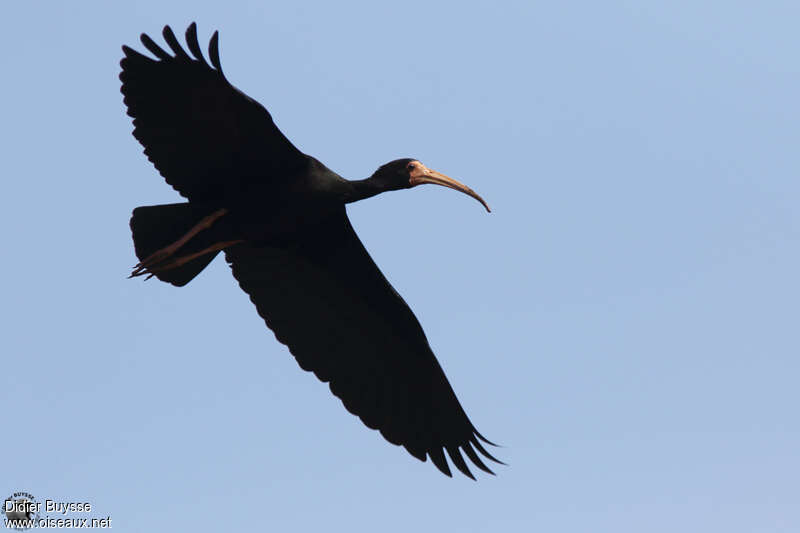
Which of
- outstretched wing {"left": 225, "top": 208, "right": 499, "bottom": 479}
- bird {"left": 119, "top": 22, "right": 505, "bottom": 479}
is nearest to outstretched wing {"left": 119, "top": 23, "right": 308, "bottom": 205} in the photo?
bird {"left": 119, "top": 22, "right": 505, "bottom": 479}

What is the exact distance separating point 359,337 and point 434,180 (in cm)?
193

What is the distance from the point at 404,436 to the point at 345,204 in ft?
8.30

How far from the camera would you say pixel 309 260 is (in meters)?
13.7

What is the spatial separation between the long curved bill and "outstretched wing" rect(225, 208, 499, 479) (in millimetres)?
945

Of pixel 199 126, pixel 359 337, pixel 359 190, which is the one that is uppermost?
pixel 199 126

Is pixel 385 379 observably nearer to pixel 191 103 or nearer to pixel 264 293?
pixel 264 293

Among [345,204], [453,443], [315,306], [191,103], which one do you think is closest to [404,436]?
[453,443]

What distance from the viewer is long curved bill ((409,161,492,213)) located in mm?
12961

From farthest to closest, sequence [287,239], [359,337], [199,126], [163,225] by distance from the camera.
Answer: [359,337] → [287,239] → [163,225] → [199,126]

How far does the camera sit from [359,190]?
41.7 feet

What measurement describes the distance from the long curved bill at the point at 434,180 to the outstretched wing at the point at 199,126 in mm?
1083

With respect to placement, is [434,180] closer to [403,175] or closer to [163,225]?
[403,175]

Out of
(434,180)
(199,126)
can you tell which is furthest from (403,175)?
(199,126)

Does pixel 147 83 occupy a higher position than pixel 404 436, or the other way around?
pixel 147 83
